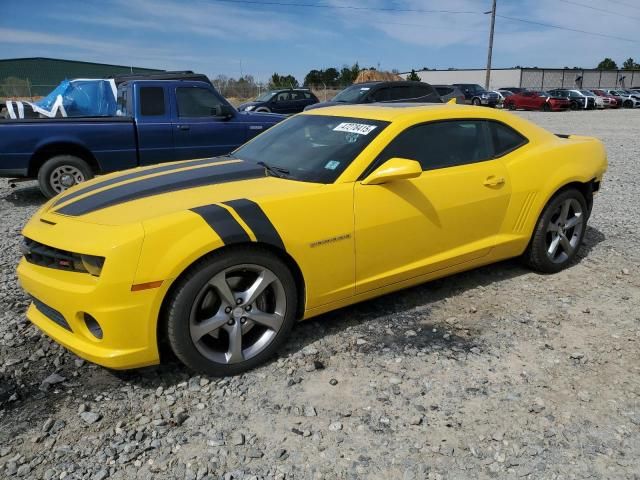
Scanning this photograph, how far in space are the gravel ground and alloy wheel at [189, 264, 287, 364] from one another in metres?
0.17

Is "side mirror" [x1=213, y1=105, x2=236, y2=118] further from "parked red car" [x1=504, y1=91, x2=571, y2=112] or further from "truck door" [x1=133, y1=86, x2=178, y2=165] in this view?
"parked red car" [x1=504, y1=91, x2=571, y2=112]

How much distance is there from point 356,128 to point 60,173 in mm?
5172

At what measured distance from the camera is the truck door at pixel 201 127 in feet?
25.4

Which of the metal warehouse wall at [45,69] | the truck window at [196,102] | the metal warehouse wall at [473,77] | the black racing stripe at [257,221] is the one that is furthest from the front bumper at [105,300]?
the metal warehouse wall at [473,77]

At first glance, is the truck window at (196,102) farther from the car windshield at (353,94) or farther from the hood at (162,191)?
the car windshield at (353,94)

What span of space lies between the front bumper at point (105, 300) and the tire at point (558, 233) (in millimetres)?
3104

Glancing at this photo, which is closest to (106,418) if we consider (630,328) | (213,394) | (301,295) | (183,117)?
(213,394)

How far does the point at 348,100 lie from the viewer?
43.1 ft

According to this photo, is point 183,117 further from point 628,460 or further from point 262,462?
point 628,460

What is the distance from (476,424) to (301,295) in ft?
3.94

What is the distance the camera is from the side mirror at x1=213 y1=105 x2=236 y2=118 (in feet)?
26.3

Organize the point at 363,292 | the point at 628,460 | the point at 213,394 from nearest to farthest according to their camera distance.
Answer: the point at 628,460 → the point at 213,394 → the point at 363,292

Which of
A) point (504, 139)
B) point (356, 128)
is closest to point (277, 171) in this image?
point (356, 128)

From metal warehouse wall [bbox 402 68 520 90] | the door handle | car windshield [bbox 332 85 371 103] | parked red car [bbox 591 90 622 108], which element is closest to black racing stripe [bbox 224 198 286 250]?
the door handle
